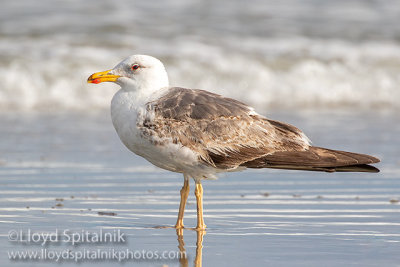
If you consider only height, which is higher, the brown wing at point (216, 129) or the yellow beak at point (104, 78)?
the yellow beak at point (104, 78)

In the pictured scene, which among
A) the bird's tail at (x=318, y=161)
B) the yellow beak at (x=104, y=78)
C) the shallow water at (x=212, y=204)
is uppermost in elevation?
the yellow beak at (x=104, y=78)

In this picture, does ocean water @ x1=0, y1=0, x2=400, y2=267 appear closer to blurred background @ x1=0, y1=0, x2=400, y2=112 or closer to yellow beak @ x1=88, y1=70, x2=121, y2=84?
blurred background @ x1=0, y1=0, x2=400, y2=112

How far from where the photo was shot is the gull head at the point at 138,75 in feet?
20.2

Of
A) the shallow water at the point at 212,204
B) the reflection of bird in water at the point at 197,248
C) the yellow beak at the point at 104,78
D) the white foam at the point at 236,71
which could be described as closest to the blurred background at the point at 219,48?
the white foam at the point at 236,71

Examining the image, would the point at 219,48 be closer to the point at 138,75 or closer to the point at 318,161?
the point at 138,75

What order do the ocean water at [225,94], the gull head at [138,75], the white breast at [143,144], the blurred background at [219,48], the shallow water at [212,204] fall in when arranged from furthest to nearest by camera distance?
the blurred background at [219,48], the gull head at [138,75], the white breast at [143,144], the ocean water at [225,94], the shallow water at [212,204]

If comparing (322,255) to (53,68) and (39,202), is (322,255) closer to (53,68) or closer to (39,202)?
(39,202)

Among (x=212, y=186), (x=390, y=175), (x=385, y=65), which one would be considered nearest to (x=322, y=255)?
(x=212, y=186)

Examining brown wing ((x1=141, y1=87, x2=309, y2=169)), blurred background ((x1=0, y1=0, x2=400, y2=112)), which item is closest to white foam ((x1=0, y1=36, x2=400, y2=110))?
blurred background ((x1=0, y1=0, x2=400, y2=112))

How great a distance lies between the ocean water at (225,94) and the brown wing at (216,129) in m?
0.54

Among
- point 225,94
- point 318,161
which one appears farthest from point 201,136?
point 225,94

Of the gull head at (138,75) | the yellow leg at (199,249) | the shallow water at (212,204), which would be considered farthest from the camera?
the gull head at (138,75)

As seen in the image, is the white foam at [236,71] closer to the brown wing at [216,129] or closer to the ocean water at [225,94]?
the ocean water at [225,94]

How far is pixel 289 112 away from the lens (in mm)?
12781
